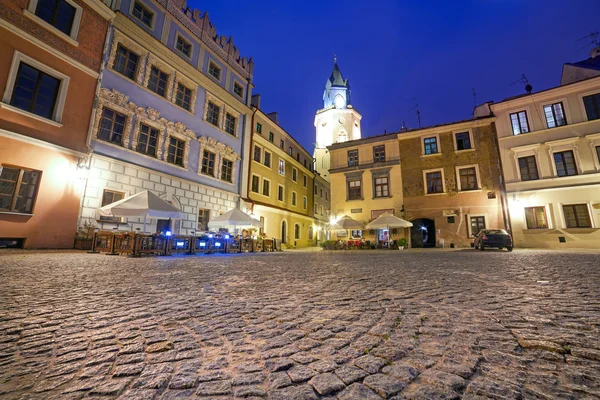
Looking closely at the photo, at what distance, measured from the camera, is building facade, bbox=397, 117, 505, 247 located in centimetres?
1919

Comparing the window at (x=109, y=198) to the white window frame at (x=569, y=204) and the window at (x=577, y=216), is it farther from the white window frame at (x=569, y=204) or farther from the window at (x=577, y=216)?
the window at (x=577, y=216)

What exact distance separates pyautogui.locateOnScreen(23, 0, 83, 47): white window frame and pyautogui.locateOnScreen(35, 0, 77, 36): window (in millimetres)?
122

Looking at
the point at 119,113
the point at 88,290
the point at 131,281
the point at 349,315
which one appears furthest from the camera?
the point at 119,113

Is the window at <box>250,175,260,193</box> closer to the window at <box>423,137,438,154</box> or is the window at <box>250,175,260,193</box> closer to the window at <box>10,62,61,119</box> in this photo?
the window at <box>10,62,61,119</box>

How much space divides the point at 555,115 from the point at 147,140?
26993 mm

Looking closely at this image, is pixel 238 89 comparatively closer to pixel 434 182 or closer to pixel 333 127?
pixel 434 182

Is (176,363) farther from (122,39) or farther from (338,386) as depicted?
(122,39)

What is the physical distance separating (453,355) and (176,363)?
5.29 feet

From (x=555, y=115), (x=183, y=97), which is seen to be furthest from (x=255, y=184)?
(x=555, y=115)

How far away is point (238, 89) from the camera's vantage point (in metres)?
20.6

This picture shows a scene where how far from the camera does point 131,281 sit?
400 cm

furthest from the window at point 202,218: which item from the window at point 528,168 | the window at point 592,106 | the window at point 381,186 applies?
the window at point 592,106

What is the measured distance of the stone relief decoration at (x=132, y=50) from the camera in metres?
12.5

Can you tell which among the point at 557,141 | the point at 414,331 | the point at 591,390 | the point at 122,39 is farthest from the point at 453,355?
the point at 557,141
